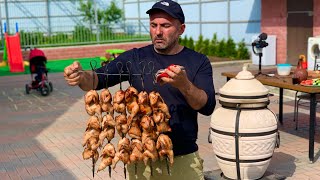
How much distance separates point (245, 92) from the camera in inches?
184

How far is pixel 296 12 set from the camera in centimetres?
1630

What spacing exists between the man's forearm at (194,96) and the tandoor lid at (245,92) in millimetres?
1843

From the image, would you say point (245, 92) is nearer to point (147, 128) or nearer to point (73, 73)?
point (147, 128)

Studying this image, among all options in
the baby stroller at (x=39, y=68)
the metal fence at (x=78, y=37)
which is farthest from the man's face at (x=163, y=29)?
the metal fence at (x=78, y=37)

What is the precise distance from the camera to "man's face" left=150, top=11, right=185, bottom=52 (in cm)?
299

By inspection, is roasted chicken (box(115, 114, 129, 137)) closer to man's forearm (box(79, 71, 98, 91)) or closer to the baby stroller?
man's forearm (box(79, 71, 98, 91))

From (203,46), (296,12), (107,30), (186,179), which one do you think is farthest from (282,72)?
(107,30)

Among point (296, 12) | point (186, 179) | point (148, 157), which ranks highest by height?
point (296, 12)

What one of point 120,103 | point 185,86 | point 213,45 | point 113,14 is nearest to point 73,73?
point 120,103

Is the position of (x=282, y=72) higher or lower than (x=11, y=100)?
higher

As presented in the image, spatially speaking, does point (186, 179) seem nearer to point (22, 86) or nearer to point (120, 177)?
point (120, 177)

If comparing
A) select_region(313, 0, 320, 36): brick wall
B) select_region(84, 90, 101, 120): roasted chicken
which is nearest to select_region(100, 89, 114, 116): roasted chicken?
select_region(84, 90, 101, 120): roasted chicken

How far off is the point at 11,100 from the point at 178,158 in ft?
34.4

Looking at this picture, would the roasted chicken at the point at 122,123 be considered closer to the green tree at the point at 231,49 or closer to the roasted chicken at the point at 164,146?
the roasted chicken at the point at 164,146
